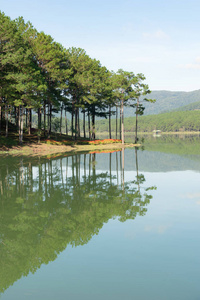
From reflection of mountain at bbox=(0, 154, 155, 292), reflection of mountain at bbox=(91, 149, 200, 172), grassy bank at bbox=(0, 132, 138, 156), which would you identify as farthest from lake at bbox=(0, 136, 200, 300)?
grassy bank at bbox=(0, 132, 138, 156)

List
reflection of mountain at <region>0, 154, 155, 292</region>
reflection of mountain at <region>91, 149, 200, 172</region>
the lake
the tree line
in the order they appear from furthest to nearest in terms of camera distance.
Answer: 1. the tree line
2. reflection of mountain at <region>91, 149, 200, 172</region>
3. reflection of mountain at <region>0, 154, 155, 292</region>
4. the lake

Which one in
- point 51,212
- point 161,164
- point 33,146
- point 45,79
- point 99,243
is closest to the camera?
point 99,243

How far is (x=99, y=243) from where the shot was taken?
7953 mm

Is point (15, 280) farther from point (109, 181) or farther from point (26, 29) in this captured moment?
point (26, 29)

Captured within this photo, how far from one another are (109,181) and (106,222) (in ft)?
28.8

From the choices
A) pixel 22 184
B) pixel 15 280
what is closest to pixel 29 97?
pixel 22 184

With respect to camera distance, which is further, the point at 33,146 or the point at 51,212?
the point at 33,146

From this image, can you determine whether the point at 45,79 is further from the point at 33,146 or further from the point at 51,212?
the point at 51,212

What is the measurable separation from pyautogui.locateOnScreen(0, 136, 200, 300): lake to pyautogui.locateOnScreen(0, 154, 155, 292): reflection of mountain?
3 cm

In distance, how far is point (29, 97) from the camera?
132ft

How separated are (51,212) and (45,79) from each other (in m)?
42.3

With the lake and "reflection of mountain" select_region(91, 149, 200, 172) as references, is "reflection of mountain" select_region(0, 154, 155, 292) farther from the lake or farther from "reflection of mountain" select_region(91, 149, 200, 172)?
"reflection of mountain" select_region(91, 149, 200, 172)

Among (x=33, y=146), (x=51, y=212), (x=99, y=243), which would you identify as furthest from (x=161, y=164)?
(x=33, y=146)

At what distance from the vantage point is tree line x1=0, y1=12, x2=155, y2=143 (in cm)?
3669
